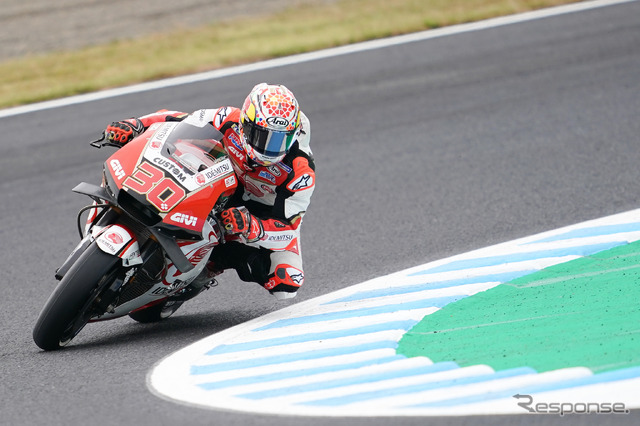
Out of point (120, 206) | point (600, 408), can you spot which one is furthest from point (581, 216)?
point (120, 206)

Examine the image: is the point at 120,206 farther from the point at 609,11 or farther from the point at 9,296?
the point at 609,11

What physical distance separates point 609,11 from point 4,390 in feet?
36.9

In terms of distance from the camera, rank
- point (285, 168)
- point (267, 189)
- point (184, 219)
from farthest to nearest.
A: 1. point (267, 189)
2. point (285, 168)
3. point (184, 219)

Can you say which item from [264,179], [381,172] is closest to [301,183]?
[264,179]

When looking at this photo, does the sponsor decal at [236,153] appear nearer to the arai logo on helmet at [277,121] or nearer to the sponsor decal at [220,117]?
the sponsor decal at [220,117]

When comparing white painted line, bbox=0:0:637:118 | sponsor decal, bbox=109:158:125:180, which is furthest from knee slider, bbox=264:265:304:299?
white painted line, bbox=0:0:637:118

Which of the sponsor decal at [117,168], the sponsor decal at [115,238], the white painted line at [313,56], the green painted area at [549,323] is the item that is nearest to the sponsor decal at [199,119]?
the sponsor decal at [117,168]

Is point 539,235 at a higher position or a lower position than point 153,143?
lower

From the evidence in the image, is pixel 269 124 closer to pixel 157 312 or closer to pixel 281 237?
pixel 281 237

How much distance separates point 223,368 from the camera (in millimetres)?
5070

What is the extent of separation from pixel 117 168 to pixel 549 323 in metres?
2.75

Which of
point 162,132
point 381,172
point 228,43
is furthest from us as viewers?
point 228,43

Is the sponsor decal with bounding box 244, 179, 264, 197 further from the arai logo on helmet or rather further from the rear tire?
the rear tire

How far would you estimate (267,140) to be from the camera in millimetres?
5422
